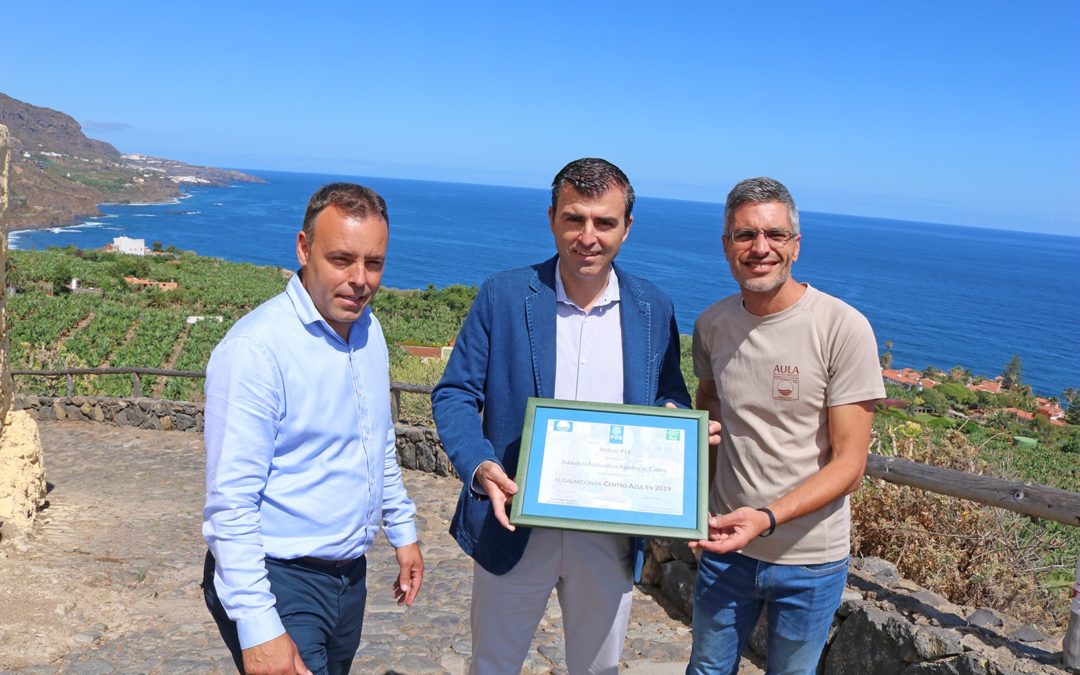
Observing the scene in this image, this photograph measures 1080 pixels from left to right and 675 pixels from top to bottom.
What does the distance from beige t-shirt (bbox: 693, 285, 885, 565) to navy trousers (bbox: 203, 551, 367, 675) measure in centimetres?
114

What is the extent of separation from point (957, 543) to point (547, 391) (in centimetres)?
286

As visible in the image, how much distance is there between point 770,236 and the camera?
226cm

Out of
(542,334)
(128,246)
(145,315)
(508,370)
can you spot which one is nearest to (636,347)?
(542,334)

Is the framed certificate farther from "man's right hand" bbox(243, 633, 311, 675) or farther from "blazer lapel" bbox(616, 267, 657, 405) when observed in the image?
"man's right hand" bbox(243, 633, 311, 675)

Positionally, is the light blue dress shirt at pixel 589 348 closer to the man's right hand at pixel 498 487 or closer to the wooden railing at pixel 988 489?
the man's right hand at pixel 498 487

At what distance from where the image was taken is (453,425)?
2393mm

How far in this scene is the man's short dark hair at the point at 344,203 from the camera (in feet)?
6.58

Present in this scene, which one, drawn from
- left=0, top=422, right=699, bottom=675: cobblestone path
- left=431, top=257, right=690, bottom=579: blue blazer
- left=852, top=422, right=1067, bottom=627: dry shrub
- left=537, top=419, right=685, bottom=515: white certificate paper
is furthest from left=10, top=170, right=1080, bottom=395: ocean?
left=537, top=419, right=685, bottom=515: white certificate paper

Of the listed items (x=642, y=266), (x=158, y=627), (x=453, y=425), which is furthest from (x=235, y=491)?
(x=642, y=266)

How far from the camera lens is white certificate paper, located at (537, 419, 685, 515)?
7.22 ft

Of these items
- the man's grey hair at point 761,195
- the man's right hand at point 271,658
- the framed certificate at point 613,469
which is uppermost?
the man's grey hair at point 761,195

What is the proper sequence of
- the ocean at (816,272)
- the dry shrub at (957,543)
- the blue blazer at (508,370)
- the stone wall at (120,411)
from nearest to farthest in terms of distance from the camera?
1. the blue blazer at (508,370)
2. the dry shrub at (957,543)
3. the stone wall at (120,411)
4. the ocean at (816,272)

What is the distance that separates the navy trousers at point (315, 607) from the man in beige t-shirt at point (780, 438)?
971 millimetres

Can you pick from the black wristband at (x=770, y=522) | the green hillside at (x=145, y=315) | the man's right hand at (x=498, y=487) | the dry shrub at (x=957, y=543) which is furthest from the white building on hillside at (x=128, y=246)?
the black wristband at (x=770, y=522)
